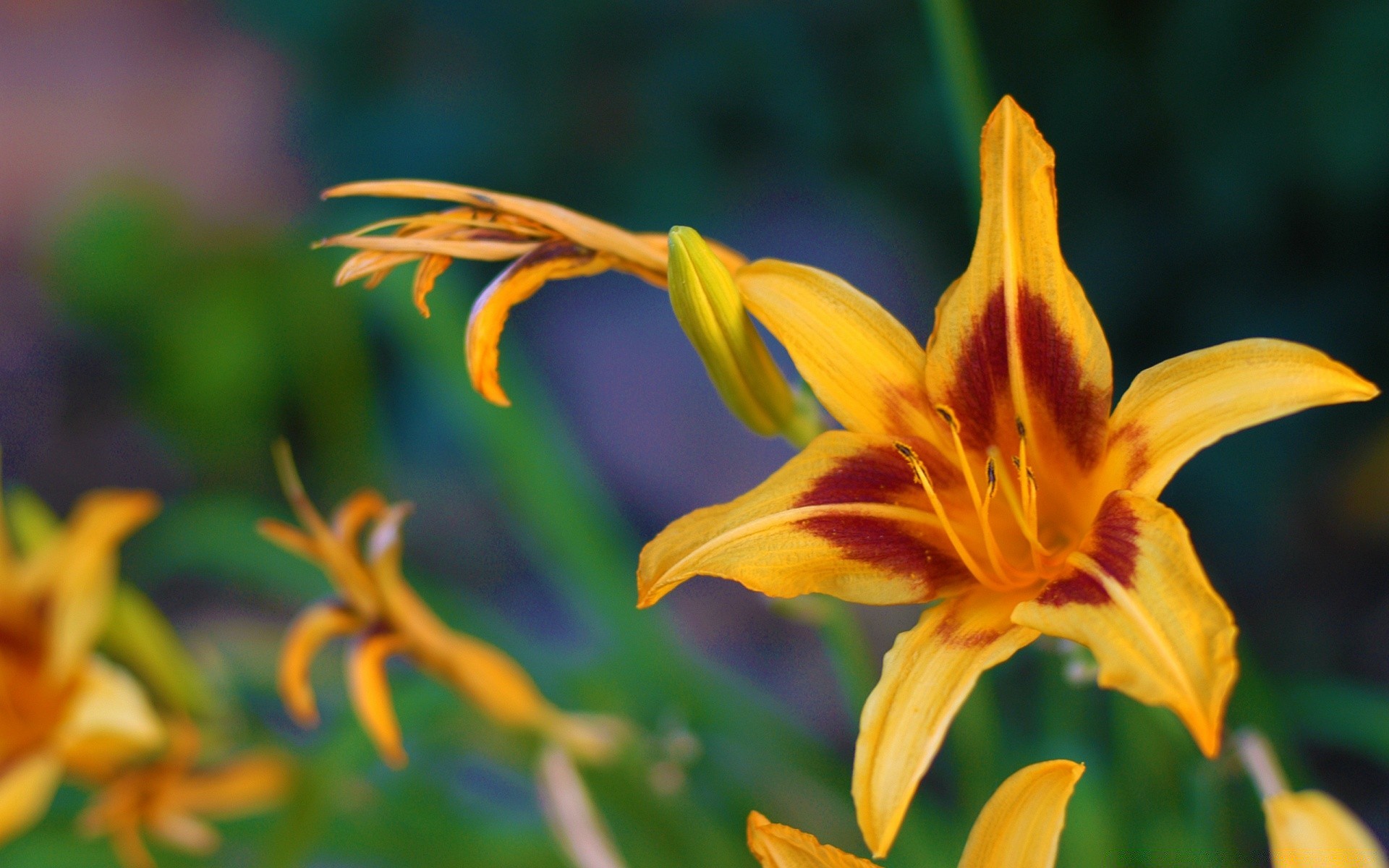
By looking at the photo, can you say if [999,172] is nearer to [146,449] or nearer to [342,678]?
[342,678]

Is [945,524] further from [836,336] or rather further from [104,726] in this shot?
[104,726]

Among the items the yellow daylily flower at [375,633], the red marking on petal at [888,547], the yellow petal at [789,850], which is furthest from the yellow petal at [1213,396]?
the yellow daylily flower at [375,633]

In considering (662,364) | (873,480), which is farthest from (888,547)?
(662,364)

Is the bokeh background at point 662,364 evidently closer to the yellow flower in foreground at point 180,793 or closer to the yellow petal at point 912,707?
the yellow flower in foreground at point 180,793

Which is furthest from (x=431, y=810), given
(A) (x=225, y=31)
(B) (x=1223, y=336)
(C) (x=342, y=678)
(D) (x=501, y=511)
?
(A) (x=225, y=31)

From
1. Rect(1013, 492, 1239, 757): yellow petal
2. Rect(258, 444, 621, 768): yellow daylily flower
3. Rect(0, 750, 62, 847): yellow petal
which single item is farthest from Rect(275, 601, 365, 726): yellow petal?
Rect(1013, 492, 1239, 757): yellow petal

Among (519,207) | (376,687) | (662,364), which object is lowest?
(376,687)
